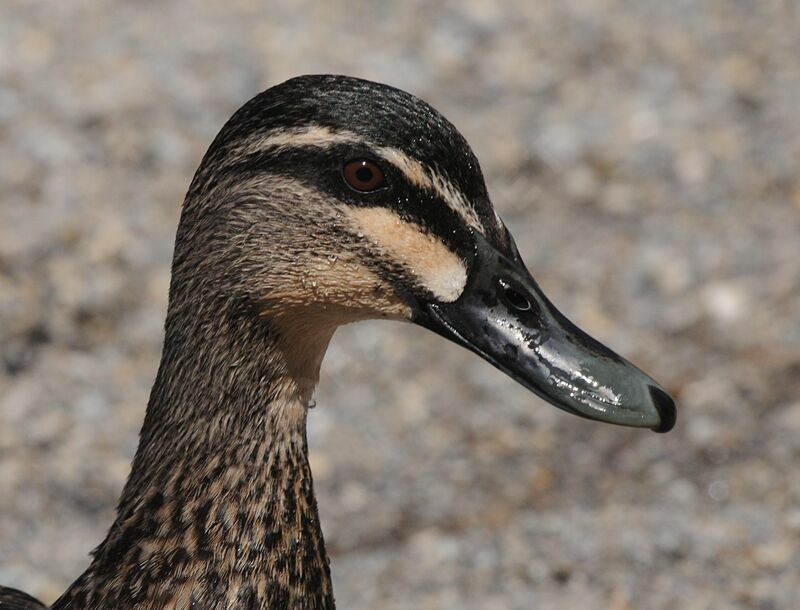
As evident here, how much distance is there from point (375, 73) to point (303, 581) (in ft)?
12.5

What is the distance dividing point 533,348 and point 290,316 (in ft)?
1.64

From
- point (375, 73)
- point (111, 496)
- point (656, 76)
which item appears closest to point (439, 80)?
point (375, 73)

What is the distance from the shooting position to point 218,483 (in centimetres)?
283

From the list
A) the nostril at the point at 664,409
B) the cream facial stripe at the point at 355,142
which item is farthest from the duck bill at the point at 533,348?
the cream facial stripe at the point at 355,142

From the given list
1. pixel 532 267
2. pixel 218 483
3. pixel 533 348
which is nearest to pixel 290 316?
pixel 218 483

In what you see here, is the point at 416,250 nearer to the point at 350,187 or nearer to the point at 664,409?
the point at 350,187

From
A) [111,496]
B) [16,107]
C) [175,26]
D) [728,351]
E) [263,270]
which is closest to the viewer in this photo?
[263,270]

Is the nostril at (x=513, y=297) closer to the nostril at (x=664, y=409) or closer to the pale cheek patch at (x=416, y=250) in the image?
the pale cheek patch at (x=416, y=250)

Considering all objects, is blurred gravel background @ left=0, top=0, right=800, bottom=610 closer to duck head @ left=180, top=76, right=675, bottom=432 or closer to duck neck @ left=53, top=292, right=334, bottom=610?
duck neck @ left=53, top=292, right=334, bottom=610

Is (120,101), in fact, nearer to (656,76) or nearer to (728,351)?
(656,76)

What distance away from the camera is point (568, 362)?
108 inches

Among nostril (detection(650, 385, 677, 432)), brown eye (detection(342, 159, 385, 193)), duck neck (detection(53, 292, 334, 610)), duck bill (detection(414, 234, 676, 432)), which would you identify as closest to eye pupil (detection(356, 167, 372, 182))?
brown eye (detection(342, 159, 385, 193))

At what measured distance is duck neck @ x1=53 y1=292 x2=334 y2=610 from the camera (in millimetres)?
2791

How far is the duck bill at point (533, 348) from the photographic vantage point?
2715 millimetres
